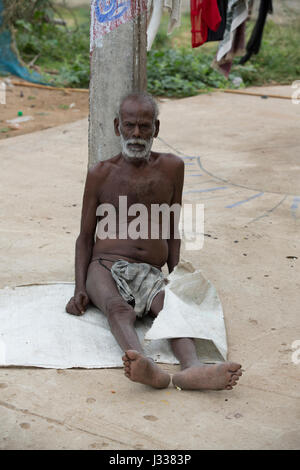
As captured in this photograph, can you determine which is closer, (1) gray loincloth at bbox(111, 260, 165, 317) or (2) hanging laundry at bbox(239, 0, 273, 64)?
(1) gray loincloth at bbox(111, 260, 165, 317)

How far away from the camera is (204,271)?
3.47 m

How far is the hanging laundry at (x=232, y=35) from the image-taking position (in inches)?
197

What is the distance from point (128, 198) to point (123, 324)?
600mm

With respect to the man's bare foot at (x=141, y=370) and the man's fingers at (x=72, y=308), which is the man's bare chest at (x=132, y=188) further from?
the man's bare foot at (x=141, y=370)

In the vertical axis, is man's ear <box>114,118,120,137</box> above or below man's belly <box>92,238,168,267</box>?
above

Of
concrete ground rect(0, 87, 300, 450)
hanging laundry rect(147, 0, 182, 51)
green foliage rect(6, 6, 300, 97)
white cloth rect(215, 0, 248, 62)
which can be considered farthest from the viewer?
green foliage rect(6, 6, 300, 97)

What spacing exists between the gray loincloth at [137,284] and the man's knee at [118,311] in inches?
2.8

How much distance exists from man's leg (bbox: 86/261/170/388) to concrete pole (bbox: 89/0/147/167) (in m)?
0.65

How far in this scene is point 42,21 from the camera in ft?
34.8

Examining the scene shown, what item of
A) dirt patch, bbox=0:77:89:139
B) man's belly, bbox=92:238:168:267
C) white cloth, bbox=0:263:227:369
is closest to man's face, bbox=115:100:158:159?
man's belly, bbox=92:238:168:267

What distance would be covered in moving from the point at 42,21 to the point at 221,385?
9.44m

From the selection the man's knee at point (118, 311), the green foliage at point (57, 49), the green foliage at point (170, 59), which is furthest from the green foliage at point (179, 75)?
the man's knee at point (118, 311)

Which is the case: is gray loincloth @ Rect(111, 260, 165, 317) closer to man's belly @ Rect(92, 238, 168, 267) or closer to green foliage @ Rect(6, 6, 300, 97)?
man's belly @ Rect(92, 238, 168, 267)

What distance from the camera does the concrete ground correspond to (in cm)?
212
